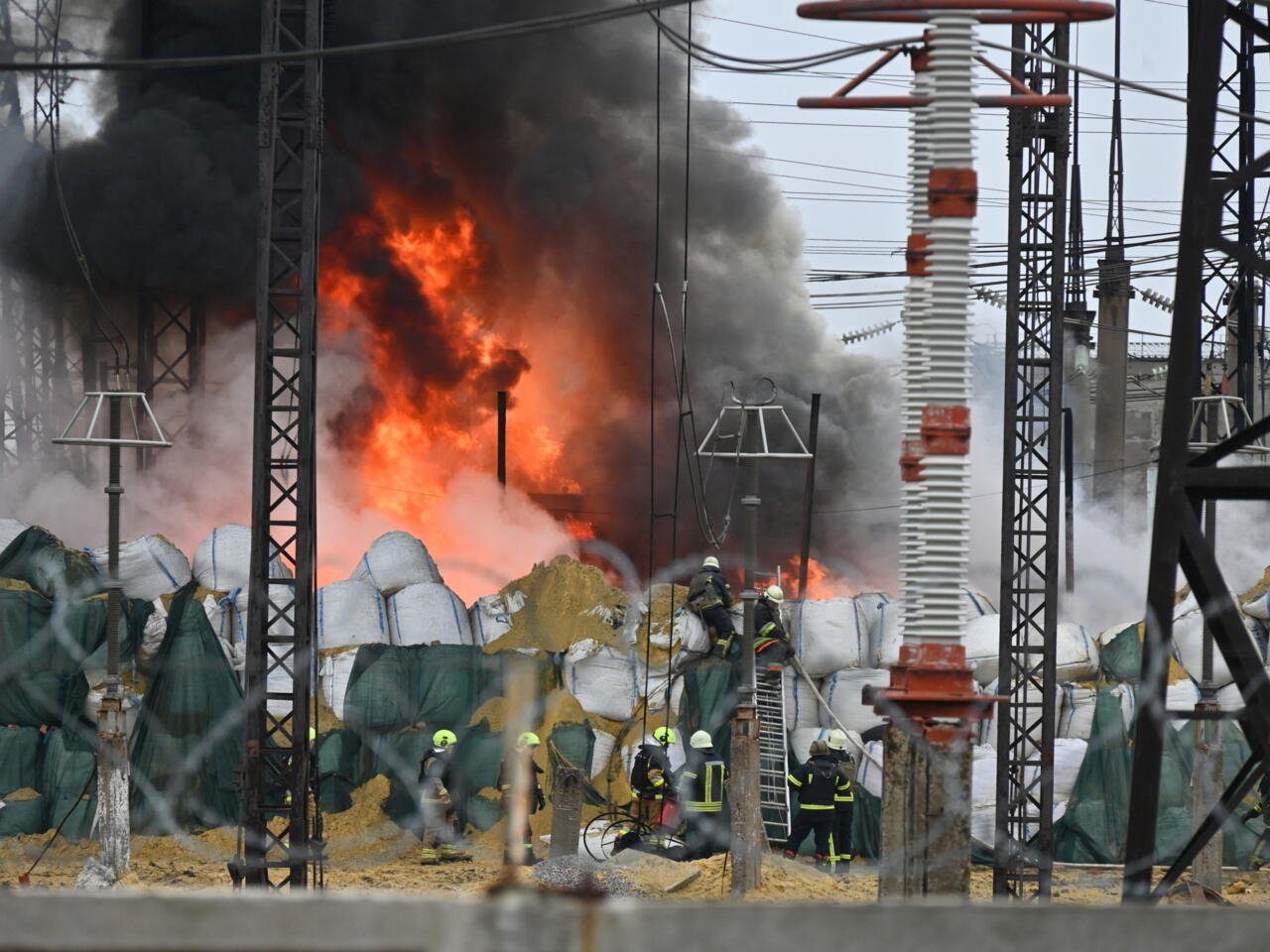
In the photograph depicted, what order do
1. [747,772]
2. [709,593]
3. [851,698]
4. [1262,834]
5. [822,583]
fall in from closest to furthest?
[747,772] → [1262,834] → [709,593] → [851,698] → [822,583]

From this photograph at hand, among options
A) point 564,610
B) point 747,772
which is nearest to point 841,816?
point 747,772

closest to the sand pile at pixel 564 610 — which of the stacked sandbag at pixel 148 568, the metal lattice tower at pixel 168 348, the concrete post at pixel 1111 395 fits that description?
the stacked sandbag at pixel 148 568

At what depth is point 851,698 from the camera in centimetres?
2189

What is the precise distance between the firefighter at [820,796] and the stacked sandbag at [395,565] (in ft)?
23.4

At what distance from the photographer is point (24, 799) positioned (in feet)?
65.1

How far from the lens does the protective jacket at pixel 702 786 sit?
17438mm

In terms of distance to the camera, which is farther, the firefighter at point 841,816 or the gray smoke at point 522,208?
the gray smoke at point 522,208

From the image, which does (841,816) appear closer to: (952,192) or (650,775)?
(650,775)

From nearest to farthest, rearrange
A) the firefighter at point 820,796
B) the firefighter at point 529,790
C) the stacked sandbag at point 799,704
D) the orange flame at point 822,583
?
the firefighter at point 529,790
the firefighter at point 820,796
the stacked sandbag at point 799,704
the orange flame at point 822,583

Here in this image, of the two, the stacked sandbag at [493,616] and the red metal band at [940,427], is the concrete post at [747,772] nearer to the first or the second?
the stacked sandbag at [493,616]

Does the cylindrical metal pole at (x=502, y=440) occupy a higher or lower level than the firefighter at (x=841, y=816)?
higher

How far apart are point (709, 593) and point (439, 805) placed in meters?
4.44

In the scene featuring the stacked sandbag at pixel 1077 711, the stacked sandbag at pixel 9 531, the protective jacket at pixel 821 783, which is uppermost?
the stacked sandbag at pixel 9 531

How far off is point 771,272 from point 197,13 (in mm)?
14351
